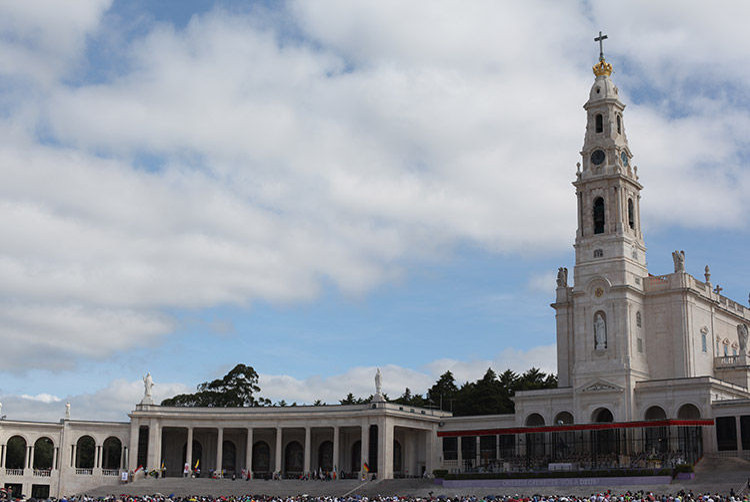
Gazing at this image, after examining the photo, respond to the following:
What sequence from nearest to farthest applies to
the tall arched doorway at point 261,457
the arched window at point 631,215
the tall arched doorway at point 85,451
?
1. the arched window at point 631,215
2. the tall arched doorway at point 261,457
3. the tall arched doorway at point 85,451

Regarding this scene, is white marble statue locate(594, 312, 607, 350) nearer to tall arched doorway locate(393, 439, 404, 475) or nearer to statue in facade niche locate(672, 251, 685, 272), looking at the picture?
statue in facade niche locate(672, 251, 685, 272)

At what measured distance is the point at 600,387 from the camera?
74625mm

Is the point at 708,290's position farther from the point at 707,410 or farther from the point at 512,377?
the point at 512,377

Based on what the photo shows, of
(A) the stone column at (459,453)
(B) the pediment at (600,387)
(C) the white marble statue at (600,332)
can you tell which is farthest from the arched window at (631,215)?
(A) the stone column at (459,453)

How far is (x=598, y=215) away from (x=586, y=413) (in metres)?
15.8

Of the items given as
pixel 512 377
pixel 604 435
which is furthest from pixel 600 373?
pixel 512 377

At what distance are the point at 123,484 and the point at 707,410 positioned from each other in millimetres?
46499

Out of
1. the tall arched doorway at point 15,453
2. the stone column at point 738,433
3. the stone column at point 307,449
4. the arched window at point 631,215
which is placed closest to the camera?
the stone column at point 738,433

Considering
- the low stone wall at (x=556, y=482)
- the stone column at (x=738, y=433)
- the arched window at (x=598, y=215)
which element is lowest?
the low stone wall at (x=556, y=482)

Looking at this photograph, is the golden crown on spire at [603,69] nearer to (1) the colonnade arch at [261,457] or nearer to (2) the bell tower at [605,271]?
(2) the bell tower at [605,271]

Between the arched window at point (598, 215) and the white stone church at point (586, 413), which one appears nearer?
the white stone church at point (586, 413)

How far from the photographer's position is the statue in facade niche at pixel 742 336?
8162 cm

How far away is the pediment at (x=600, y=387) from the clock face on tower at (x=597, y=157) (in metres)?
17.8

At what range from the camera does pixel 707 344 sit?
79875mm
